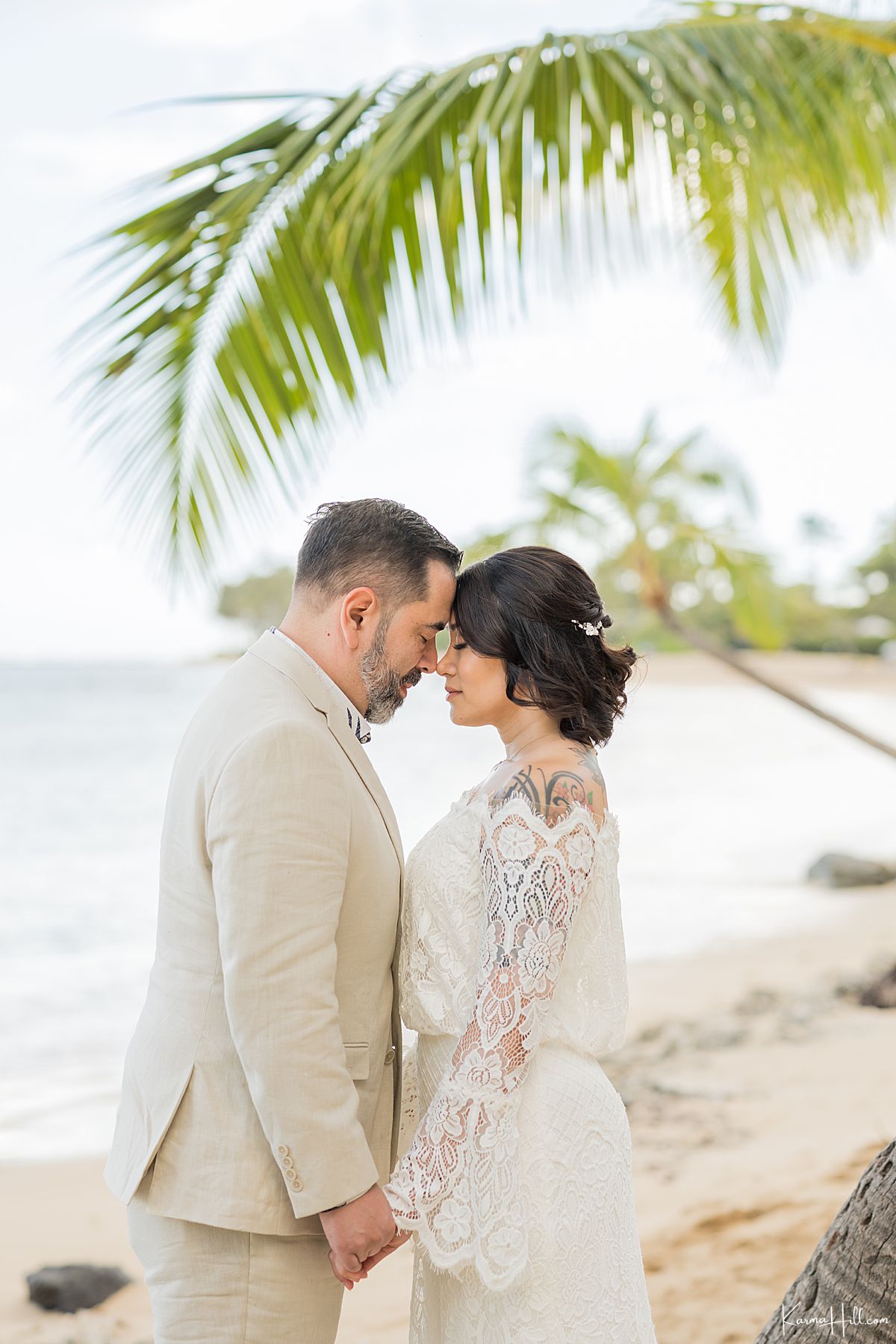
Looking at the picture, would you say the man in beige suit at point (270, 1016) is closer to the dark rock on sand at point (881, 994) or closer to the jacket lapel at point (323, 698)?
the jacket lapel at point (323, 698)

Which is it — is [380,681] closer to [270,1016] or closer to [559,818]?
[559,818]

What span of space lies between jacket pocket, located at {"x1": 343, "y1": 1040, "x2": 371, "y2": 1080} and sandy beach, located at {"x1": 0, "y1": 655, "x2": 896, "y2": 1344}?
8.62 ft

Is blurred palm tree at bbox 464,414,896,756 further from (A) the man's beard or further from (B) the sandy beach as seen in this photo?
(A) the man's beard

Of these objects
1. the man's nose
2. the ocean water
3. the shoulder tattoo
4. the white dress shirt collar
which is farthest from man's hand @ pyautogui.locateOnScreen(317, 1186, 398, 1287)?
the ocean water

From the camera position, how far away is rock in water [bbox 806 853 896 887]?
16734 millimetres

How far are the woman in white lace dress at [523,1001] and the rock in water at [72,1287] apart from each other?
11.2 feet

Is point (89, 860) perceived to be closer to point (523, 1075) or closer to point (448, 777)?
point (448, 777)

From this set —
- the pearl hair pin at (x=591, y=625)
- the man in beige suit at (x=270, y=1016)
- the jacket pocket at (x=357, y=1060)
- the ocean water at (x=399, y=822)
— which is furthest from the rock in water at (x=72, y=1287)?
the pearl hair pin at (x=591, y=625)

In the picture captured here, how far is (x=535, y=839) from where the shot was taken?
90.4 inches

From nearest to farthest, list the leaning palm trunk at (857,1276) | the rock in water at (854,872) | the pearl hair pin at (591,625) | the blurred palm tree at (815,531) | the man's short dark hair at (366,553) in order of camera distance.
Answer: the leaning palm trunk at (857,1276) < the man's short dark hair at (366,553) < the pearl hair pin at (591,625) < the rock in water at (854,872) < the blurred palm tree at (815,531)

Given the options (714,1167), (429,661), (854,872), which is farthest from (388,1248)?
(854,872)

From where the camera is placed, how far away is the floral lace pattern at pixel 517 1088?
2.27m

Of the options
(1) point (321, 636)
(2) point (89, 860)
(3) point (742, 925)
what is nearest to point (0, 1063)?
(3) point (742, 925)

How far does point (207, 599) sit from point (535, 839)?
1.40 m
